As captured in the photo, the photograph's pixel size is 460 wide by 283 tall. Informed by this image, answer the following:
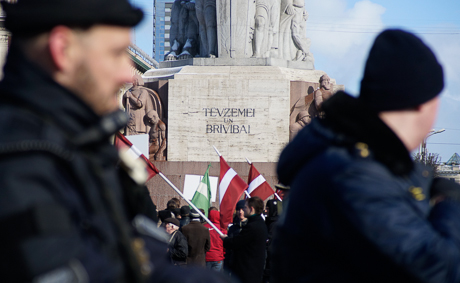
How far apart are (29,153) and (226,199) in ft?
27.5

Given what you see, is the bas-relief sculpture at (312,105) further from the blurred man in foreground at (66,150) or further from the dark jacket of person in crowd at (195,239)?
the blurred man in foreground at (66,150)

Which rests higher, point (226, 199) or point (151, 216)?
point (151, 216)

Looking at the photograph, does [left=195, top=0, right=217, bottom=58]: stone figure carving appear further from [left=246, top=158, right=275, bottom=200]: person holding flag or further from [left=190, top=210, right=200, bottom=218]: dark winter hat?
[left=190, top=210, right=200, bottom=218]: dark winter hat

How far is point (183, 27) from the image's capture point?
17906mm

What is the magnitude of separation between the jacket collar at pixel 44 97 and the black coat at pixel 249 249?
18.7 feet

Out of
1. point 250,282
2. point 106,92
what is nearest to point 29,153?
point 106,92

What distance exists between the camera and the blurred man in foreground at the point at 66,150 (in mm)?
1079

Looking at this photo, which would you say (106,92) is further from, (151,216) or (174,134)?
(174,134)

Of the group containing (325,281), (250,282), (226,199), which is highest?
(325,281)

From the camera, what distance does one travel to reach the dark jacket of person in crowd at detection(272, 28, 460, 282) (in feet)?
5.32

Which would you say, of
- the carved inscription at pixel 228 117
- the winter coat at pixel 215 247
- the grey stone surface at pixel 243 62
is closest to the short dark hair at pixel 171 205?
the winter coat at pixel 215 247

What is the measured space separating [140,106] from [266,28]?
4.13m

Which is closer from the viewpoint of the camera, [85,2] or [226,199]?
[85,2]

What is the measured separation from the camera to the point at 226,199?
31.0ft
